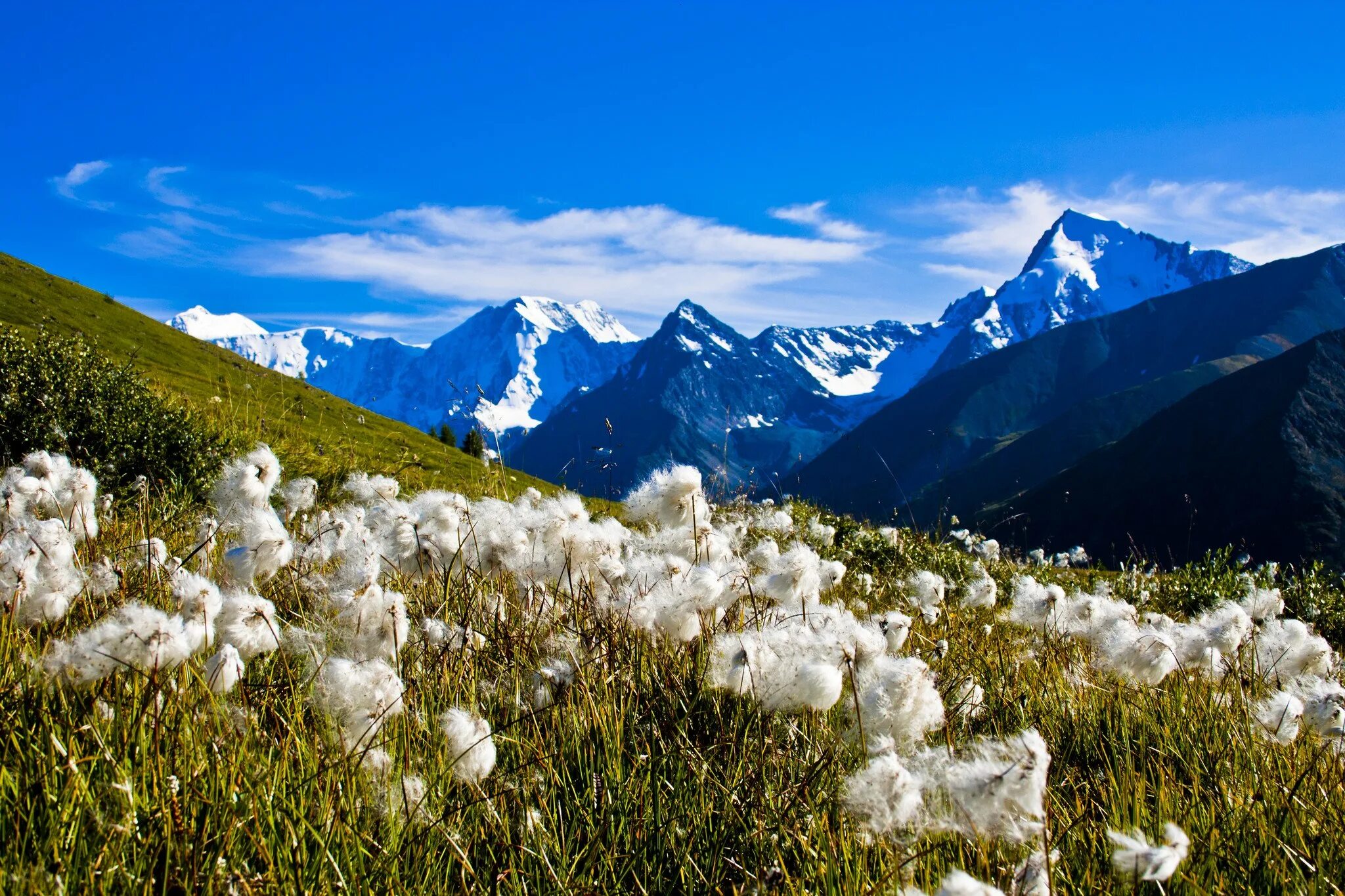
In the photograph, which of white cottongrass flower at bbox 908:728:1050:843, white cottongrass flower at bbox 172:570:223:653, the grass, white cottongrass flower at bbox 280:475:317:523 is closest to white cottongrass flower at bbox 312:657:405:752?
the grass

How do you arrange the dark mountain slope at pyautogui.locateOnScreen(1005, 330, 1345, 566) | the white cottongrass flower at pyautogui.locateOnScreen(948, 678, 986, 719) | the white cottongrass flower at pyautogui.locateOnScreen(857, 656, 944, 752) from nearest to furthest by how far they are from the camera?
the white cottongrass flower at pyautogui.locateOnScreen(857, 656, 944, 752) → the white cottongrass flower at pyautogui.locateOnScreen(948, 678, 986, 719) → the dark mountain slope at pyautogui.locateOnScreen(1005, 330, 1345, 566)

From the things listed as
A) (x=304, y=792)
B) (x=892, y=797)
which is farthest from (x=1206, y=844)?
(x=304, y=792)

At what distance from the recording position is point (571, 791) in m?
2.78

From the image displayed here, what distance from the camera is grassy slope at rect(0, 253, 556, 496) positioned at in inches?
485

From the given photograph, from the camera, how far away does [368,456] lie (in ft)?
47.7

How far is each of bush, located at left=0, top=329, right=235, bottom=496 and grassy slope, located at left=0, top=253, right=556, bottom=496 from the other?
3.39 ft

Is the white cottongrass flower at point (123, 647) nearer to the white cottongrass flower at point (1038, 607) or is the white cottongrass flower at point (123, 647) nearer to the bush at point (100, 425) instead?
the white cottongrass flower at point (1038, 607)

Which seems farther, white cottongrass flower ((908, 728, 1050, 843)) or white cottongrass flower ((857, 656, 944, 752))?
white cottongrass flower ((857, 656, 944, 752))

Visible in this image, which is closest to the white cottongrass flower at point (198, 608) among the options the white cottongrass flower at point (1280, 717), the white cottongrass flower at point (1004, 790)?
the white cottongrass flower at point (1004, 790)

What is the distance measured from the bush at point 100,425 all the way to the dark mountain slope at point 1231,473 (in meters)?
133

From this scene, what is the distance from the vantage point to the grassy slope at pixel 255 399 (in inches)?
485

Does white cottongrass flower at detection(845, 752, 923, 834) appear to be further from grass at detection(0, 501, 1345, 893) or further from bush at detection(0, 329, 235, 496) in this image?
bush at detection(0, 329, 235, 496)

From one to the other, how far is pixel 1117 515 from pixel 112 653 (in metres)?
180

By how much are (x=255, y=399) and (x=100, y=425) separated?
888 cm
